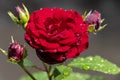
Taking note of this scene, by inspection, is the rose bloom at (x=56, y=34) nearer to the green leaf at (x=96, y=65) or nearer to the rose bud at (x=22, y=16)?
the rose bud at (x=22, y=16)

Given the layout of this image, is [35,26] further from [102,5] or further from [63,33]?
[102,5]

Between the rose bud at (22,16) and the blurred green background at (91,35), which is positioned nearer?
the rose bud at (22,16)

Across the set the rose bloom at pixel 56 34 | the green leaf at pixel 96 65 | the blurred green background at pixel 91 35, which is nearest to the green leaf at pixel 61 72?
the green leaf at pixel 96 65

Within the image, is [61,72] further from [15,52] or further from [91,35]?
[91,35]

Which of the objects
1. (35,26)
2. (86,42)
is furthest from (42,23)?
(86,42)

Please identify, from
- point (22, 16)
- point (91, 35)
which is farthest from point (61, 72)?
point (91, 35)
